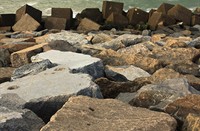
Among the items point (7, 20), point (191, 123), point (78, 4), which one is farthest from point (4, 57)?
point (78, 4)

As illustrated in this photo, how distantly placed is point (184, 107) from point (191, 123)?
0.35 m

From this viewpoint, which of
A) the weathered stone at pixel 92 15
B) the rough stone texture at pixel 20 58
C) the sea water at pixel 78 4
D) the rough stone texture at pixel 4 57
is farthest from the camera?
the sea water at pixel 78 4

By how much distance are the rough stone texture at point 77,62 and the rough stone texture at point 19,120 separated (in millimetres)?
1323

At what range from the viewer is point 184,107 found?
3.11 metres

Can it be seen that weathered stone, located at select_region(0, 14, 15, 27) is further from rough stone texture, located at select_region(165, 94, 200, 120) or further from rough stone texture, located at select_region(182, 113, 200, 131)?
rough stone texture, located at select_region(182, 113, 200, 131)

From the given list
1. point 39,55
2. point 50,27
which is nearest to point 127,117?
point 39,55

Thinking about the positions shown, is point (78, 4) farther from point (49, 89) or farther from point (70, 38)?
point (49, 89)

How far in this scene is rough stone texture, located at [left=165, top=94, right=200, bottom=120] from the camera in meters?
3.05

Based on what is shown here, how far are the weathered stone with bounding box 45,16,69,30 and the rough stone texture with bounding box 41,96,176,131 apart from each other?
9.06 m

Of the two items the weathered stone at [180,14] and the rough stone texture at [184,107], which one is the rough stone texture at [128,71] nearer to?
the rough stone texture at [184,107]

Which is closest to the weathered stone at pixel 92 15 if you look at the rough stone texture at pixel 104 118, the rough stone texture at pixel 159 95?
the rough stone texture at pixel 159 95

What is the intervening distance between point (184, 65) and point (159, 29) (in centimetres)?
704

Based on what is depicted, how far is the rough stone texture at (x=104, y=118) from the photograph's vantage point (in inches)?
106

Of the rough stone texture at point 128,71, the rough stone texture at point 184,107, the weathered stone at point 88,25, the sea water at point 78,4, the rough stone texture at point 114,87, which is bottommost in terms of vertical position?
the sea water at point 78,4
